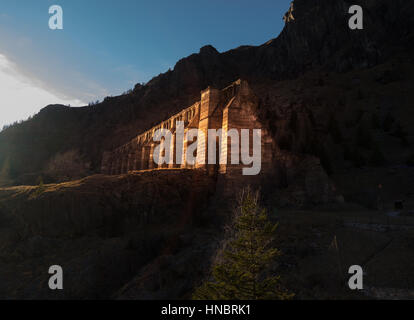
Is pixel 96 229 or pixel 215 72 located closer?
pixel 96 229

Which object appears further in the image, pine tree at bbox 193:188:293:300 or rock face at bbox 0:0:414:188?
rock face at bbox 0:0:414:188

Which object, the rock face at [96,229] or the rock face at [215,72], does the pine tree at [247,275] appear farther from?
the rock face at [215,72]

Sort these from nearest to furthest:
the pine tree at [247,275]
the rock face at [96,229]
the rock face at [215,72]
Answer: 1. the pine tree at [247,275]
2. the rock face at [96,229]
3. the rock face at [215,72]

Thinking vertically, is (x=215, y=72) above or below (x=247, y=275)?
above

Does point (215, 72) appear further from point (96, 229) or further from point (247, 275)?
point (247, 275)

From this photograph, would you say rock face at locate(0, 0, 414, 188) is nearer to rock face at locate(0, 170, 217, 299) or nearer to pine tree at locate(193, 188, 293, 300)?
rock face at locate(0, 170, 217, 299)

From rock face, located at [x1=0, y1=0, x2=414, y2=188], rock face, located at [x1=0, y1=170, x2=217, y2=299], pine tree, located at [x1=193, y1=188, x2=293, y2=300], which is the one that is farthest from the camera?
rock face, located at [x1=0, y1=0, x2=414, y2=188]

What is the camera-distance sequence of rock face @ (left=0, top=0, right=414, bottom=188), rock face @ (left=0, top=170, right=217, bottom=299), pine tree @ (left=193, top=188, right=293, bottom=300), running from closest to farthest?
pine tree @ (left=193, top=188, right=293, bottom=300) < rock face @ (left=0, top=170, right=217, bottom=299) < rock face @ (left=0, top=0, right=414, bottom=188)

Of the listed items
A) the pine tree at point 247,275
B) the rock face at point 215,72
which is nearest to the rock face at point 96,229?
the pine tree at point 247,275

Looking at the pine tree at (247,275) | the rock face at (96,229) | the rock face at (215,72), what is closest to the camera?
the pine tree at (247,275)

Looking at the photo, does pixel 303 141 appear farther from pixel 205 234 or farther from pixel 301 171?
pixel 205 234

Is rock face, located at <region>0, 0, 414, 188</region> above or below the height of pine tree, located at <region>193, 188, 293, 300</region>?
above

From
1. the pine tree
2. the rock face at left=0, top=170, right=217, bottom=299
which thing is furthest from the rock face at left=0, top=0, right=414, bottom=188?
the pine tree

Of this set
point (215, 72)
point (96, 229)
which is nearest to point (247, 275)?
point (96, 229)
